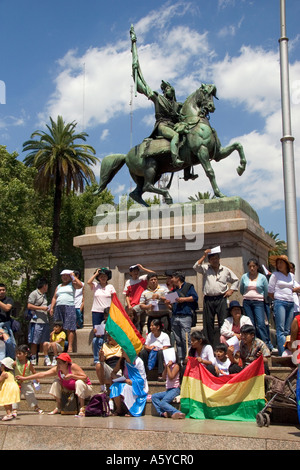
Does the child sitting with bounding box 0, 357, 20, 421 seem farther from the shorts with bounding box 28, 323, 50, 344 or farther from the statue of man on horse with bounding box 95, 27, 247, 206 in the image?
the statue of man on horse with bounding box 95, 27, 247, 206

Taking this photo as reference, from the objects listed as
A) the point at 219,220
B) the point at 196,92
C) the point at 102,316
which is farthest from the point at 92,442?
the point at 196,92

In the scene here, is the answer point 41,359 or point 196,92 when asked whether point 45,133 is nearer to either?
point 196,92

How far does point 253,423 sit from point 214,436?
1.31m

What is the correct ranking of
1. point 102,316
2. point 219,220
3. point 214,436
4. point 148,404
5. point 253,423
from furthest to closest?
point 219,220 < point 102,316 < point 148,404 < point 253,423 < point 214,436

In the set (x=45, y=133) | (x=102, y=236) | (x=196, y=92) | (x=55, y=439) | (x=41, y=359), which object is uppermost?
(x=45, y=133)

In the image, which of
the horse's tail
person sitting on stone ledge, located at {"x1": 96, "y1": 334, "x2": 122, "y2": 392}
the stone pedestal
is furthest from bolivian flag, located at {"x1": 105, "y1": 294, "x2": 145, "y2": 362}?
the horse's tail

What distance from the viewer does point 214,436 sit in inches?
229

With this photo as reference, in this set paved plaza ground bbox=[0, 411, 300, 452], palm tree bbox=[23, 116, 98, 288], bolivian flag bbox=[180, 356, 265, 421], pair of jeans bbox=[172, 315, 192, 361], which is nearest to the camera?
paved plaza ground bbox=[0, 411, 300, 452]

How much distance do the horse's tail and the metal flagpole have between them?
459 cm

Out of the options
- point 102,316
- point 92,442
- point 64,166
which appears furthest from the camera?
point 64,166

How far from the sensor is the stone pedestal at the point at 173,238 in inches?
451

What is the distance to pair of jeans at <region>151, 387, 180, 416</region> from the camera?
7.72 meters

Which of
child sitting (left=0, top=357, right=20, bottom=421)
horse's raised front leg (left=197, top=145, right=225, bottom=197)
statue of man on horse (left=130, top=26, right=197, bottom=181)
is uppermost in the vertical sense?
statue of man on horse (left=130, top=26, right=197, bottom=181)

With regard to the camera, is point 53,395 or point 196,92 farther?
point 196,92
